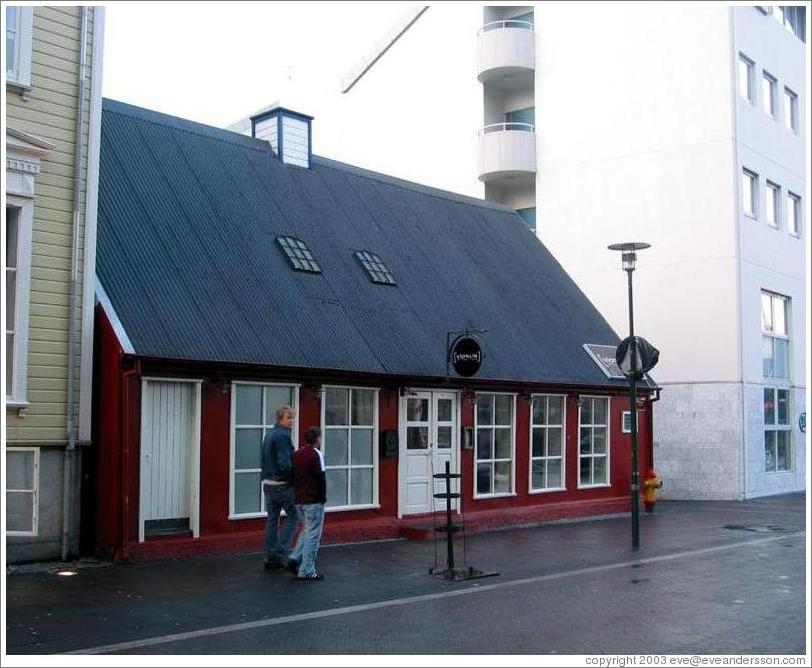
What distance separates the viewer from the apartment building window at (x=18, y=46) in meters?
12.7

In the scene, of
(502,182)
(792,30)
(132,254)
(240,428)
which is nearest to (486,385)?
(240,428)

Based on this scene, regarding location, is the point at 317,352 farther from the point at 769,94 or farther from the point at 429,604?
the point at 769,94

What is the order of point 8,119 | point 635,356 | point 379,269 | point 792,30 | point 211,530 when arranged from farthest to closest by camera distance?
point 792,30
point 379,269
point 635,356
point 211,530
point 8,119

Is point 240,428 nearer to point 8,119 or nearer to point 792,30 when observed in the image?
point 8,119

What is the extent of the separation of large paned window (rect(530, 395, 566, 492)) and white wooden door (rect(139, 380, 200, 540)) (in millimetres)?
7539

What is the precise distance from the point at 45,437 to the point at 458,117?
23.1m

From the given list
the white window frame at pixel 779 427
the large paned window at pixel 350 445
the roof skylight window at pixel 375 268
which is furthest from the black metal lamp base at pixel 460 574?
the white window frame at pixel 779 427

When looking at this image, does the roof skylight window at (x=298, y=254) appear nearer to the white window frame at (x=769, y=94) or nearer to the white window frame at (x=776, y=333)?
the white window frame at (x=776, y=333)

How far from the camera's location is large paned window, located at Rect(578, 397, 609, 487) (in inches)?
810

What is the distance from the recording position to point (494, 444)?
18547 millimetres

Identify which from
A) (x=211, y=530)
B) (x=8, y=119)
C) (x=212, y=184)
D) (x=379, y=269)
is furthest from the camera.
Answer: (x=379, y=269)

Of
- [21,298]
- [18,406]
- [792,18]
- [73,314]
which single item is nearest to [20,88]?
[21,298]

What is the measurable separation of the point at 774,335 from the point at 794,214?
419 centimetres

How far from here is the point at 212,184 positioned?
17.5 meters
